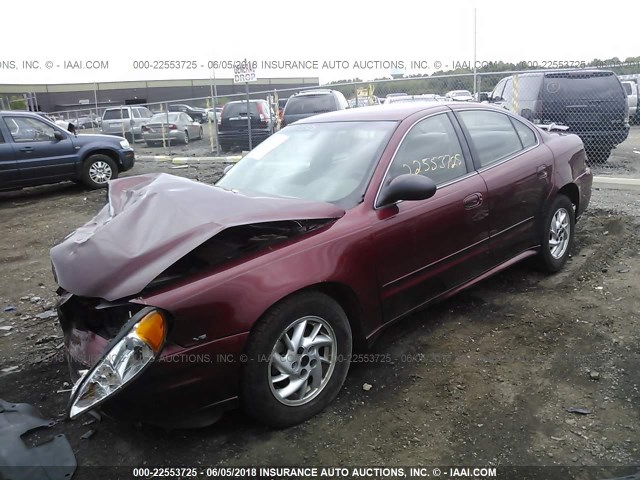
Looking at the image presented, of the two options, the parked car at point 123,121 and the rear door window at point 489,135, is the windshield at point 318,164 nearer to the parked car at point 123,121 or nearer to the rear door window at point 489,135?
the rear door window at point 489,135

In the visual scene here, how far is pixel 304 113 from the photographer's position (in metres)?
12.9

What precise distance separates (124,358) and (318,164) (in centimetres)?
181

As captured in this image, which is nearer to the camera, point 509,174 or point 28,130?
point 509,174

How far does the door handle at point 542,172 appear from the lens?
A: 423 centimetres

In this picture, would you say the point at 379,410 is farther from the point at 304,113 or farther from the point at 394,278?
the point at 304,113

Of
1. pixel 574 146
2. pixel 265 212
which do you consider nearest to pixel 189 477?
pixel 265 212

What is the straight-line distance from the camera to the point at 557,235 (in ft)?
14.9

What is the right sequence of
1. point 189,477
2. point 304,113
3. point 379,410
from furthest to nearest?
point 304,113, point 379,410, point 189,477

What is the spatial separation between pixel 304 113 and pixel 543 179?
368 inches

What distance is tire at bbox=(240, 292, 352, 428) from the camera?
8.17 feet

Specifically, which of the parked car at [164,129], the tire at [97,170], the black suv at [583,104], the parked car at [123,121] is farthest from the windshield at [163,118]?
the black suv at [583,104]

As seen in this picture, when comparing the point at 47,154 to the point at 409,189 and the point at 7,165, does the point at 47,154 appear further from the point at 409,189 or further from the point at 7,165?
the point at 409,189

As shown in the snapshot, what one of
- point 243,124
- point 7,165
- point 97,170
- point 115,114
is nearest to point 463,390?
point 7,165

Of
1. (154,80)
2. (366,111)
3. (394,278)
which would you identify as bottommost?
(394,278)
